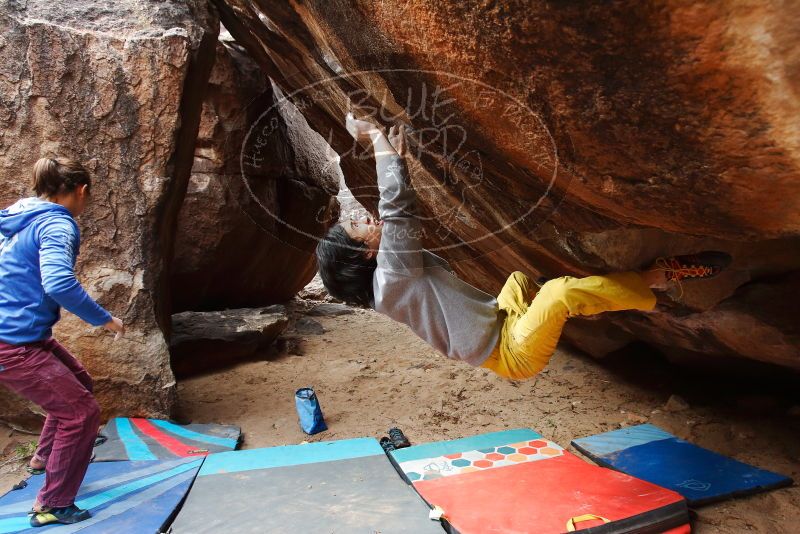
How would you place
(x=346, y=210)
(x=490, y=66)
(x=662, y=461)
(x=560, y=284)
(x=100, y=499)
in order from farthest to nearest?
(x=346, y=210) → (x=662, y=461) → (x=100, y=499) → (x=560, y=284) → (x=490, y=66)

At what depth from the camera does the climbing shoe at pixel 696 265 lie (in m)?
1.97

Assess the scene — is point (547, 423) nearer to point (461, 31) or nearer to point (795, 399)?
point (795, 399)

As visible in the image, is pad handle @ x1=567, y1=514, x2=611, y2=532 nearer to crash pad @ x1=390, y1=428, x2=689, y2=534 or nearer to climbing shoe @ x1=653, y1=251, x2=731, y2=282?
crash pad @ x1=390, y1=428, x2=689, y2=534

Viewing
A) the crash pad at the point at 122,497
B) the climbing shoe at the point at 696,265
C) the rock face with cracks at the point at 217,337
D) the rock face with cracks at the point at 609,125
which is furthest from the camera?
the rock face with cracks at the point at 217,337

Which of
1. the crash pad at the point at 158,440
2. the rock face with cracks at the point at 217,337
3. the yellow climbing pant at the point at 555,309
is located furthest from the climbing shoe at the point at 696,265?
the rock face with cracks at the point at 217,337

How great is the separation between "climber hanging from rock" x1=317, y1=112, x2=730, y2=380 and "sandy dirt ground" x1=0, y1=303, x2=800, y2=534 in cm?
115

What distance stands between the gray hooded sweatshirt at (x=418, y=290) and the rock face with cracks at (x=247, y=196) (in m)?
4.11

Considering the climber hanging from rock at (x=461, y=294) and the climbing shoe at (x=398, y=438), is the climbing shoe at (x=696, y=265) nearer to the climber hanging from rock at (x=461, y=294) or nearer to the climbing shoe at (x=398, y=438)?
the climber hanging from rock at (x=461, y=294)

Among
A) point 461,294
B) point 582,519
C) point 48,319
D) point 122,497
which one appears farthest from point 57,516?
point 582,519

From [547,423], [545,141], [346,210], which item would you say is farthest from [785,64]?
[346,210]

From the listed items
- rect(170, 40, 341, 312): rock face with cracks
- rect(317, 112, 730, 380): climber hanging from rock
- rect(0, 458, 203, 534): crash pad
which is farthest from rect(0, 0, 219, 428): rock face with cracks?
rect(317, 112, 730, 380): climber hanging from rock

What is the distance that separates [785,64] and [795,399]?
3317 mm

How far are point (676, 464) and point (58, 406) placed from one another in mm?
3123

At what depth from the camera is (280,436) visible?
3674 millimetres
